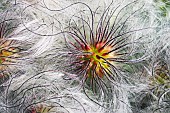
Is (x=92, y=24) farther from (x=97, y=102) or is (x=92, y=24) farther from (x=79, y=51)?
(x=97, y=102)

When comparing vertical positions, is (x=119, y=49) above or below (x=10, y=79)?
above

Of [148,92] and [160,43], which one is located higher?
[160,43]

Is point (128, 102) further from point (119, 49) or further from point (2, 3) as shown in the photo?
point (2, 3)

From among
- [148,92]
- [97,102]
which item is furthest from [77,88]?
[148,92]

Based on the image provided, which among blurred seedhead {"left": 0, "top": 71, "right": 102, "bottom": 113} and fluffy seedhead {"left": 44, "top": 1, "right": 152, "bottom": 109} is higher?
fluffy seedhead {"left": 44, "top": 1, "right": 152, "bottom": 109}

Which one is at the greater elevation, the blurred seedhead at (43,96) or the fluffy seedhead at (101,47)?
the fluffy seedhead at (101,47)

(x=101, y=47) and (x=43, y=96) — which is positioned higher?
(x=101, y=47)

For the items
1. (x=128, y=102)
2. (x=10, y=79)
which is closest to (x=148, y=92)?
(x=128, y=102)
